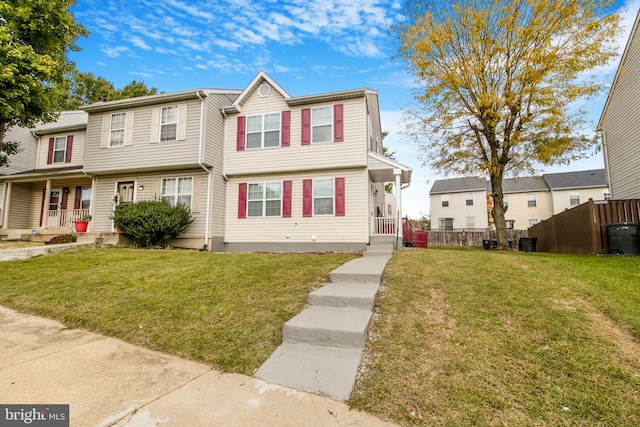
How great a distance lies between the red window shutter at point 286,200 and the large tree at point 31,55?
9241mm

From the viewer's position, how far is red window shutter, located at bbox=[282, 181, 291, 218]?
11.9 meters

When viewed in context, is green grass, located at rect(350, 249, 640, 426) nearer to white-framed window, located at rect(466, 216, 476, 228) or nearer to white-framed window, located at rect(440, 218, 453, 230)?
white-framed window, located at rect(466, 216, 476, 228)

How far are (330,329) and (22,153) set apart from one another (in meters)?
20.6

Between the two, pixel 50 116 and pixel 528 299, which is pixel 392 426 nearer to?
pixel 528 299

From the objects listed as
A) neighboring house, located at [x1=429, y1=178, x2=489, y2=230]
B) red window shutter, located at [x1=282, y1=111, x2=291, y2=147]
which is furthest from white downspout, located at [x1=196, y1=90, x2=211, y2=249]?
neighboring house, located at [x1=429, y1=178, x2=489, y2=230]

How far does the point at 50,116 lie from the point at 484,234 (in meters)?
29.8

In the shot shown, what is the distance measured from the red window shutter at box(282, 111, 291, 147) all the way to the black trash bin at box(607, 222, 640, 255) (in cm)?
1095

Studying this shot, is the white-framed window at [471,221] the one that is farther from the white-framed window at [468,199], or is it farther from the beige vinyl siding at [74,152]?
the beige vinyl siding at [74,152]

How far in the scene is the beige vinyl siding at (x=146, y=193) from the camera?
12016 mm

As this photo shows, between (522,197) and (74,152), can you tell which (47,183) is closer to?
(74,152)

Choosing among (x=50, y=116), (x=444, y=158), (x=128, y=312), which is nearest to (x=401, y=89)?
(x=444, y=158)

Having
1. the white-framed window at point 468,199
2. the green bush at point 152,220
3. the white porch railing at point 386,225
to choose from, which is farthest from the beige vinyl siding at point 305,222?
the white-framed window at point 468,199

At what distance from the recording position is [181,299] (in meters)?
5.11

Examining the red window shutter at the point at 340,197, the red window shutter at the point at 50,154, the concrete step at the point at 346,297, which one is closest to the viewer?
the concrete step at the point at 346,297
